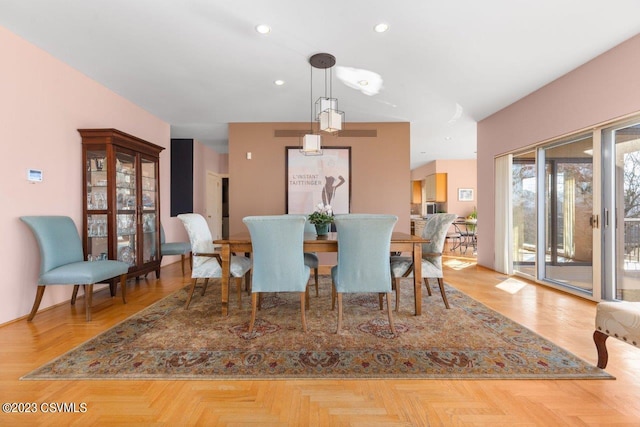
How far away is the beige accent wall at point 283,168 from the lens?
4996 mm

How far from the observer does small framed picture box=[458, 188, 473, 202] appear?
8.59 meters

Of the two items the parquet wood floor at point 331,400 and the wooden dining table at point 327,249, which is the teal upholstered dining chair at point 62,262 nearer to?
the parquet wood floor at point 331,400

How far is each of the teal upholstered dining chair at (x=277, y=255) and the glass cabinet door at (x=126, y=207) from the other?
2.17 meters

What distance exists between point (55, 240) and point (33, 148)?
3.09 feet

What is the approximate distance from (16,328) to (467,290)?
4.62 meters

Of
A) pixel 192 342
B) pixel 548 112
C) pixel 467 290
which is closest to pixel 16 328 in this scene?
pixel 192 342

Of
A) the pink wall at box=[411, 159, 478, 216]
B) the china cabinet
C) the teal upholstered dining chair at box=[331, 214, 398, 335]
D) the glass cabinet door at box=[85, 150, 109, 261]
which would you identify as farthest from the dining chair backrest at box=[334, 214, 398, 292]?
the pink wall at box=[411, 159, 478, 216]

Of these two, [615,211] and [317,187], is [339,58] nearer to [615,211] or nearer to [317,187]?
[317,187]

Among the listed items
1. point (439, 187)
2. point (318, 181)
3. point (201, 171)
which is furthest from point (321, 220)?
point (439, 187)

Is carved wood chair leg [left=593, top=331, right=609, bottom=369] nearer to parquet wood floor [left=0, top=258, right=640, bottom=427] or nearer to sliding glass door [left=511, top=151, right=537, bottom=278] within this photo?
parquet wood floor [left=0, top=258, right=640, bottom=427]

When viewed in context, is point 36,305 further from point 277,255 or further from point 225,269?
point 277,255

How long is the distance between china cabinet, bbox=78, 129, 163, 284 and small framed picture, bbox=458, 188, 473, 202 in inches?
324

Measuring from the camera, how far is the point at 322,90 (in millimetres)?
3697

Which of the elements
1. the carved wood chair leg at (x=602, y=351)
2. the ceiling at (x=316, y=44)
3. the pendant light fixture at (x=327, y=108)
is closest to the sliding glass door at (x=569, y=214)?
the ceiling at (x=316, y=44)
